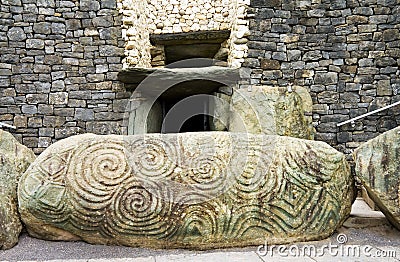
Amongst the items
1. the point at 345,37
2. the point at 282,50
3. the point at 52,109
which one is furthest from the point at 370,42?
the point at 52,109

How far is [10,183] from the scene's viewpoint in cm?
260

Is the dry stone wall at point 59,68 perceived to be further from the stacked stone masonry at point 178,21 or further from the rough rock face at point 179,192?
the rough rock face at point 179,192

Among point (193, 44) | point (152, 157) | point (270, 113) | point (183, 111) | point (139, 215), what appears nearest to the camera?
point (139, 215)

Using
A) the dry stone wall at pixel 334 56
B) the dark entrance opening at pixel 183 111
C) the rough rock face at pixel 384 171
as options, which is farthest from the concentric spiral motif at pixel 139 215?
the dark entrance opening at pixel 183 111

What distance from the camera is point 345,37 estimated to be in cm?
552

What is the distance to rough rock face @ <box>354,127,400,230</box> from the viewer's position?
254 cm

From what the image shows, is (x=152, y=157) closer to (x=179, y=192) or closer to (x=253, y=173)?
(x=179, y=192)

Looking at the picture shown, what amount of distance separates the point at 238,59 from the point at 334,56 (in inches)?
55.4

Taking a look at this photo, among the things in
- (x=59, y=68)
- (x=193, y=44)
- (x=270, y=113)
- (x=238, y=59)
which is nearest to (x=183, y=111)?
(x=193, y=44)

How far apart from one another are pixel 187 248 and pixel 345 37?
4.34 metres

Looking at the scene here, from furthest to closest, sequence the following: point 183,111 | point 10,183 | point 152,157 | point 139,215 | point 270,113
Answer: point 183,111, point 270,113, point 10,183, point 152,157, point 139,215

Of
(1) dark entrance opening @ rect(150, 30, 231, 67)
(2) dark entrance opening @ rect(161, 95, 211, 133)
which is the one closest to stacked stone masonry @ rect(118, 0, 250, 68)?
(1) dark entrance opening @ rect(150, 30, 231, 67)

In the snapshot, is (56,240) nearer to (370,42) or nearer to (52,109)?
(52,109)

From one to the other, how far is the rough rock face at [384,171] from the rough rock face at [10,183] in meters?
2.36
